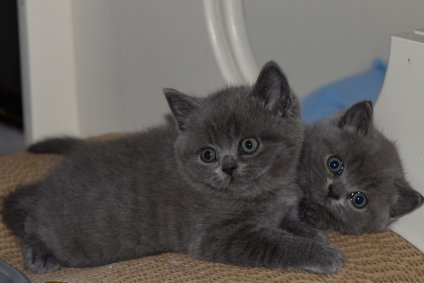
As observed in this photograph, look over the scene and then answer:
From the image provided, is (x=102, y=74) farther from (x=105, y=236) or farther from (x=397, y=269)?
(x=397, y=269)

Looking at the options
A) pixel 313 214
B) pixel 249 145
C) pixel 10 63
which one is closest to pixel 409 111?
pixel 313 214

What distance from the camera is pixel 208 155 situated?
5.46ft

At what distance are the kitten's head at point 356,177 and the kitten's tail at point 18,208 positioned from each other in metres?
0.75

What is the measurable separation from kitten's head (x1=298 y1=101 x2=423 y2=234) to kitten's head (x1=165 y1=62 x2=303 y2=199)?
97 millimetres

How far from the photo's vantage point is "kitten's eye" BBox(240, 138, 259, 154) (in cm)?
162

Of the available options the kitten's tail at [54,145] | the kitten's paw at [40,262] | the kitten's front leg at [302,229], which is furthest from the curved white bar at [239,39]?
the kitten's paw at [40,262]

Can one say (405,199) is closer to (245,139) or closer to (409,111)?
(409,111)

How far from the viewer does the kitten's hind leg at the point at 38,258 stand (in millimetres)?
1762

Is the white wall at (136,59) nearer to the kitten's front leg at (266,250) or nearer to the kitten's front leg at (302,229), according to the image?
the kitten's front leg at (302,229)

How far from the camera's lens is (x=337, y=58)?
8.35 feet

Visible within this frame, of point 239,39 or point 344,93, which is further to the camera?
point 344,93

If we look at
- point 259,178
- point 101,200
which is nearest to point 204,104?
point 259,178

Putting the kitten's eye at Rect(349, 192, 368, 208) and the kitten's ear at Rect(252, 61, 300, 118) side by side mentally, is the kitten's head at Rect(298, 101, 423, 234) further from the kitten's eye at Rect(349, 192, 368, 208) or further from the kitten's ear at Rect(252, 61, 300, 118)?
the kitten's ear at Rect(252, 61, 300, 118)

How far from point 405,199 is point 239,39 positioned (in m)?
0.89
